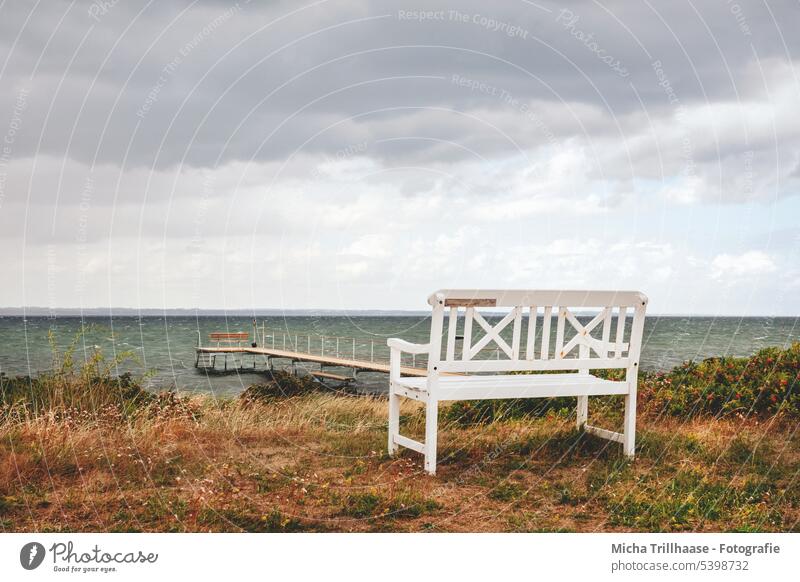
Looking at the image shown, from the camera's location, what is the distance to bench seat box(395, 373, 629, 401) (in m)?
5.64

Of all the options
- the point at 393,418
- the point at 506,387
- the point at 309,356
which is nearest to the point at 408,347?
the point at 393,418

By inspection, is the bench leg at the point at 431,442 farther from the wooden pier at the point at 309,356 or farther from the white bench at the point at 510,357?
the wooden pier at the point at 309,356

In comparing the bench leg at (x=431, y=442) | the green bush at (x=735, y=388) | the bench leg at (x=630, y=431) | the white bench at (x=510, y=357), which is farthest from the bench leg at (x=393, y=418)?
the green bush at (x=735, y=388)

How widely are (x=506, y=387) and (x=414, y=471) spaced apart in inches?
39.0

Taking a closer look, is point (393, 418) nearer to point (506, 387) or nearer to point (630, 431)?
point (506, 387)

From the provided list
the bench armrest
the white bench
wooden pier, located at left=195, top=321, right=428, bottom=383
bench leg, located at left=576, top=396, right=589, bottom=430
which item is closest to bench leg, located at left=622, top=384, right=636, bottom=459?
the white bench

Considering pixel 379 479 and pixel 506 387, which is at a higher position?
pixel 506 387

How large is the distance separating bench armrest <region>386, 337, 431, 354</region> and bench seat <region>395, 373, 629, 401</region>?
10.5 inches

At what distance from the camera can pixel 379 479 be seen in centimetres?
551

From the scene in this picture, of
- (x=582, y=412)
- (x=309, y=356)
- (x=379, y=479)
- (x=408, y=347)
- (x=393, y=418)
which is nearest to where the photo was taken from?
(x=379, y=479)

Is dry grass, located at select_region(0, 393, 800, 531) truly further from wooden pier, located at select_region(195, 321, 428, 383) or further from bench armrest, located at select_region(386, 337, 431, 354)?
wooden pier, located at select_region(195, 321, 428, 383)
